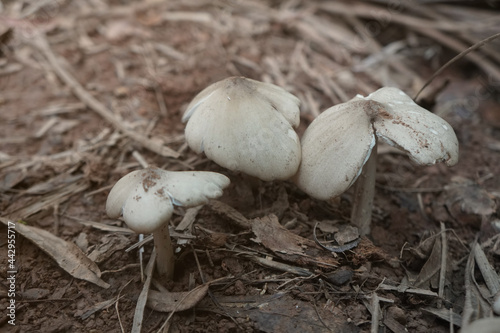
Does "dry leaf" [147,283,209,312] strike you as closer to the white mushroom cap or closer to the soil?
the soil

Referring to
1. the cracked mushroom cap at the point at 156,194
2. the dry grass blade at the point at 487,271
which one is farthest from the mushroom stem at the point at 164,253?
the dry grass blade at the point at 487,271

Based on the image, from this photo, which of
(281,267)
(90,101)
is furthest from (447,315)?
(90,101)

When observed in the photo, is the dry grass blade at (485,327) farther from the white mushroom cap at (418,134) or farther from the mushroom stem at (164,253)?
the mushroom stem at (164,253)

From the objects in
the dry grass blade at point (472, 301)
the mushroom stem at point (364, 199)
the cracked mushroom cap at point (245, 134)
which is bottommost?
the dry grass blade at point (472, 301)

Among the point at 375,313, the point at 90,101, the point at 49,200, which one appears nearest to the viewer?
the point at 375,313

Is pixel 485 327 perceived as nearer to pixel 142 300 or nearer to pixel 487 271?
pixel 487 271

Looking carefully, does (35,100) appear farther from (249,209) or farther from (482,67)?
(482,67)
